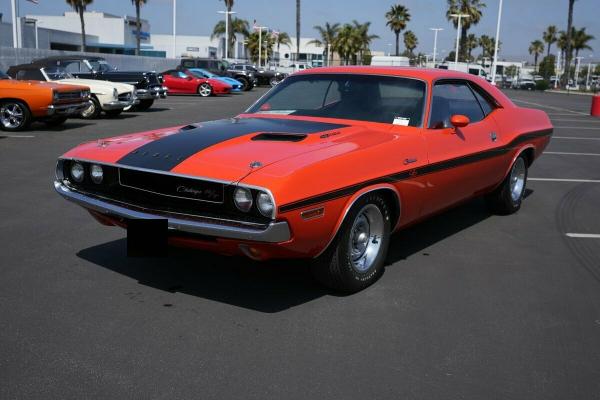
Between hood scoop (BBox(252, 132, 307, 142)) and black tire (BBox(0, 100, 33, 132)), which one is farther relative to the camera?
black tire (BBox(0, 100, 33, 132))

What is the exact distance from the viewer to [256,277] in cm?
442

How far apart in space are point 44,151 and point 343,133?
Result: 7.28m

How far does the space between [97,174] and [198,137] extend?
0.70 metres

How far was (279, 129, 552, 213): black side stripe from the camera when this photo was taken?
3.53 meters

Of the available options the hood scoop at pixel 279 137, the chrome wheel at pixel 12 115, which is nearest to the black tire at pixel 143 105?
the chrome wheel at pixel 12 115

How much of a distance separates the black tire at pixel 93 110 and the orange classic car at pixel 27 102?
9.95ft

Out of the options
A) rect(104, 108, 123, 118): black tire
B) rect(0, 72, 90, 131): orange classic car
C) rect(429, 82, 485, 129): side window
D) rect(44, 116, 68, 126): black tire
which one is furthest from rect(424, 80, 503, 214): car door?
rect(104, 108, 123, 118): black tire

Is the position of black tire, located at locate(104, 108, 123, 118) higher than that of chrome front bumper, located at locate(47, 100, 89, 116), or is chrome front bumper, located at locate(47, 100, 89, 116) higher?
chrome front bumper, located at locate(47, 100, 89, 116)

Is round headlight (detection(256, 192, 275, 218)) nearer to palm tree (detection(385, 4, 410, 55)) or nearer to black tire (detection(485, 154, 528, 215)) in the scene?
black tire (detection(485, 154, 528, 215))

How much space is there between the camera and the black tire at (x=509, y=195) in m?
6.38

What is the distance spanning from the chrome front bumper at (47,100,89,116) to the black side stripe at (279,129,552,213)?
32.0ft

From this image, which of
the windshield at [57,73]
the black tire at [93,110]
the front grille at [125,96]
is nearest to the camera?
the windshield at [57,73]

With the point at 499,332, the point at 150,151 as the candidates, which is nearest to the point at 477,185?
the point at 499,332

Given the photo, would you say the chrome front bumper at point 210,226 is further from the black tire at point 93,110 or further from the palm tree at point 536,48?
the palm tree at point 536,48
